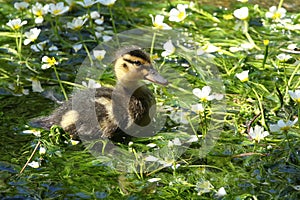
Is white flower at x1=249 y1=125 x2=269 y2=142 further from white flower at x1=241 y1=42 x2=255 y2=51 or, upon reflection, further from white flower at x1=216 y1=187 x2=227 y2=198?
white flower at x1=241 y1=42 x2=255 y2=51

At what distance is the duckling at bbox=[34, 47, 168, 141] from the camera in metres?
4.07

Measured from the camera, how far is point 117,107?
4.11m

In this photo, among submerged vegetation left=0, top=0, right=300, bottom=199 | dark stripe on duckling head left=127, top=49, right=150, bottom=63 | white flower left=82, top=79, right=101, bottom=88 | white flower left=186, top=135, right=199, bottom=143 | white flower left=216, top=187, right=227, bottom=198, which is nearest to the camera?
white flower left=216, top=187, right=227, bottom=198

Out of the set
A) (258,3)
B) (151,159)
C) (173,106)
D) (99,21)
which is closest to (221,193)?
(151,159)

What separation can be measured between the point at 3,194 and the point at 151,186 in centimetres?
72

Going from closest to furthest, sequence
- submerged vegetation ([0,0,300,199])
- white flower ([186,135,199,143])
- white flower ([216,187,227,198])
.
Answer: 1. white flower ([216,187,227,198])
2. submerged vegetation ([0,0,300,199])
3. white flower ([186,135,199,143])

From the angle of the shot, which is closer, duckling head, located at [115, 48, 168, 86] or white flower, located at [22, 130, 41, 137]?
white flower, located at [22, 130, 41, 137]

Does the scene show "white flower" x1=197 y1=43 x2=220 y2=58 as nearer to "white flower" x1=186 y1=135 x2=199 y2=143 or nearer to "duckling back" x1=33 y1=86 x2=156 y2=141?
"duckling back" x1=33 y1=86 x2=156 y2=141

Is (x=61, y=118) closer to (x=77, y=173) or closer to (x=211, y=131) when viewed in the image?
(x=77, y=173)

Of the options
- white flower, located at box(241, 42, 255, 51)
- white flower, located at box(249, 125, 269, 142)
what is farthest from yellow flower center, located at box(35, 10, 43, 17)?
white flower, located at box(249, 125, 269, 142)

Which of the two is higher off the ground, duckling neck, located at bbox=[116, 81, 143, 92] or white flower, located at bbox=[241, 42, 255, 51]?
duckling neck, located at bbox=[116, 81, 143, 92]

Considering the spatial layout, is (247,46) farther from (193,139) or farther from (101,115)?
(101,115)

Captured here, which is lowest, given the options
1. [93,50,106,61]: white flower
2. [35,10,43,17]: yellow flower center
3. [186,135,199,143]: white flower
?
[186,135,199,143]: white flower

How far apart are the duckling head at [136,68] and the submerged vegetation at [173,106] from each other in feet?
0.84
